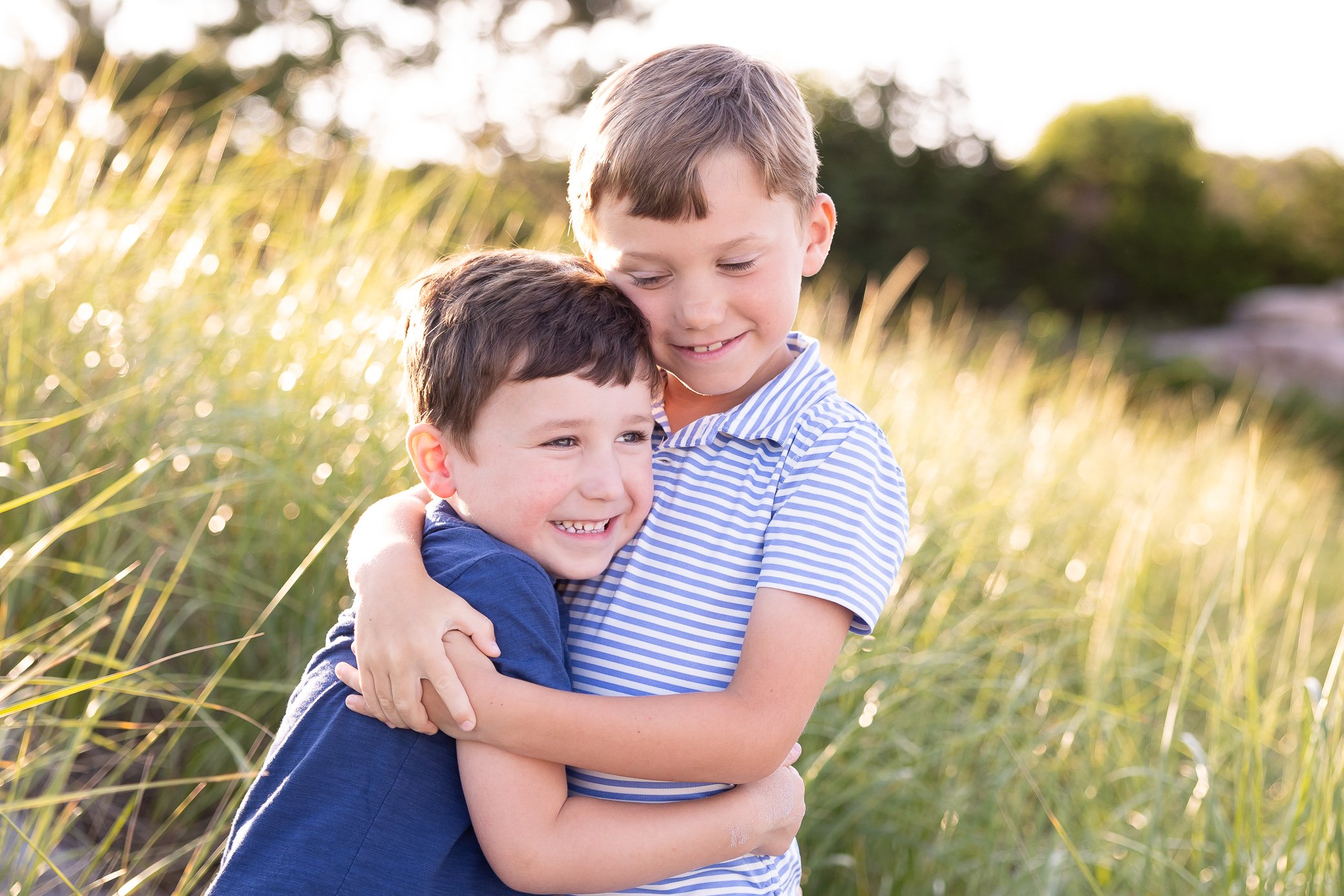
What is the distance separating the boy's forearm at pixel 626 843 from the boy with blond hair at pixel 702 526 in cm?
5

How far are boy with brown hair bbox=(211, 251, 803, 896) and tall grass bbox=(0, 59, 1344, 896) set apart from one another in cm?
31

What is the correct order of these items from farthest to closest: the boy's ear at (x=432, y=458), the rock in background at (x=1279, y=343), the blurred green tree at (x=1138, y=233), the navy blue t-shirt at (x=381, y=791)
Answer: the blurred green tree at (x=1138, y=233), the rock in background at (x=1279, y=343), the boy's ear at (x=432, y=458), the navy blue t-shirt at (x=381, y=791)

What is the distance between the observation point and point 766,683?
138 centimetres

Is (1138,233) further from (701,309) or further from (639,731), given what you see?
(639,731)

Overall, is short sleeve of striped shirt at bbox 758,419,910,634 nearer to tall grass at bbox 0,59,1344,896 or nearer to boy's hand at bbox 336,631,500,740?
boy's hand at bbox 336,631,500,740

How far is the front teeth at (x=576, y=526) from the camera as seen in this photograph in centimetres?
150

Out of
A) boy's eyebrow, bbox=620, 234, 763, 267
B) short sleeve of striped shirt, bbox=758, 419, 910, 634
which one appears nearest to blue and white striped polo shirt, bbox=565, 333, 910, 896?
short sleeve of striped shirt, bbox=758, 419, 910, 634

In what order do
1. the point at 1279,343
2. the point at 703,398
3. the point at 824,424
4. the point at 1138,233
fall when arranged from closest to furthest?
1. the point at 824,424
2. the point at 703,398
3. the point at 1279,343
4. the point at 1138,233

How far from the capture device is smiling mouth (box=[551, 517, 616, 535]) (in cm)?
150

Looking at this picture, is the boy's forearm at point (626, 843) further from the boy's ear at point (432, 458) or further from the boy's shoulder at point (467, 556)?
the boy's ear at point (432, 458)

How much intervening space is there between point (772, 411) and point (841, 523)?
218mm

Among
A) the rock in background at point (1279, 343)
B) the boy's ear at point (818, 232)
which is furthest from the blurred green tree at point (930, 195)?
the boy's ear at point (818, 232)

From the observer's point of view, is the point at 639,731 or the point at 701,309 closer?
the point at 639,731

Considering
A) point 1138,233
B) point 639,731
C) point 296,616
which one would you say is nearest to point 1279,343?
point 1138,233
